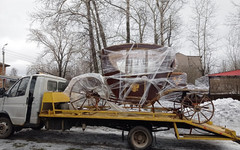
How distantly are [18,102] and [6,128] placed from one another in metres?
0.98

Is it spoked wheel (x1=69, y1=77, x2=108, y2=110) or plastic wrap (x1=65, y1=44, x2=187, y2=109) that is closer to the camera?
plastic wrap (x1=65, y1=44, x2=187, y2=109)

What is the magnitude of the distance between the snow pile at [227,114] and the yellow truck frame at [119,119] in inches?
142

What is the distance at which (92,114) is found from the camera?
5.75m

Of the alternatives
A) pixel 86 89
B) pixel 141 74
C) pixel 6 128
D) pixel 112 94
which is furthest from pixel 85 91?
pixel 6 128

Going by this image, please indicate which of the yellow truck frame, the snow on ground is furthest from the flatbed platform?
the snow on ground

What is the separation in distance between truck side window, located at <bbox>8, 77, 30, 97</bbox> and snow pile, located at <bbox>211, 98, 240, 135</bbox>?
871 cm

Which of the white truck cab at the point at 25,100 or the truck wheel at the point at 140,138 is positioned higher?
the white truck cab at the point at 25,100

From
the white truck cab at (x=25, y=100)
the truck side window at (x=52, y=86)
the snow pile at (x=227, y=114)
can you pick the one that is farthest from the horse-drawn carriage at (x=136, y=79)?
the snow pile at (x=227, y=114)

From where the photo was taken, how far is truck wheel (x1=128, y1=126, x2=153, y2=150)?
5.12 meters

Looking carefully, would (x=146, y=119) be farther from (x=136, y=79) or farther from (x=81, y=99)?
(x=81, y=99)

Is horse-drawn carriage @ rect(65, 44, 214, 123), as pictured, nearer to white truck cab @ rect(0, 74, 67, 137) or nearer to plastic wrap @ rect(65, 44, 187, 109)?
plastic wrap @ rect(65, 44, 187, 109)

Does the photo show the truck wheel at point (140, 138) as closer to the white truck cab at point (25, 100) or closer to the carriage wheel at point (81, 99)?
the carriage wheel at point (81, 99)

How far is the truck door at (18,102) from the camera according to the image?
6.09 m

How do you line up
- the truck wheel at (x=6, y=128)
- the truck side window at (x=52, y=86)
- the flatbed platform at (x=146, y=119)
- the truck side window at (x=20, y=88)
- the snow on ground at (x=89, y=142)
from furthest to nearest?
the truck side window at (x=52, y=86) < the truck side window at (x=20, y=88) < the truck wheel at (x=6, y=128) < the snow on ground at (x=89, y=142) < the flatbed platform at (x=146, y=119)
